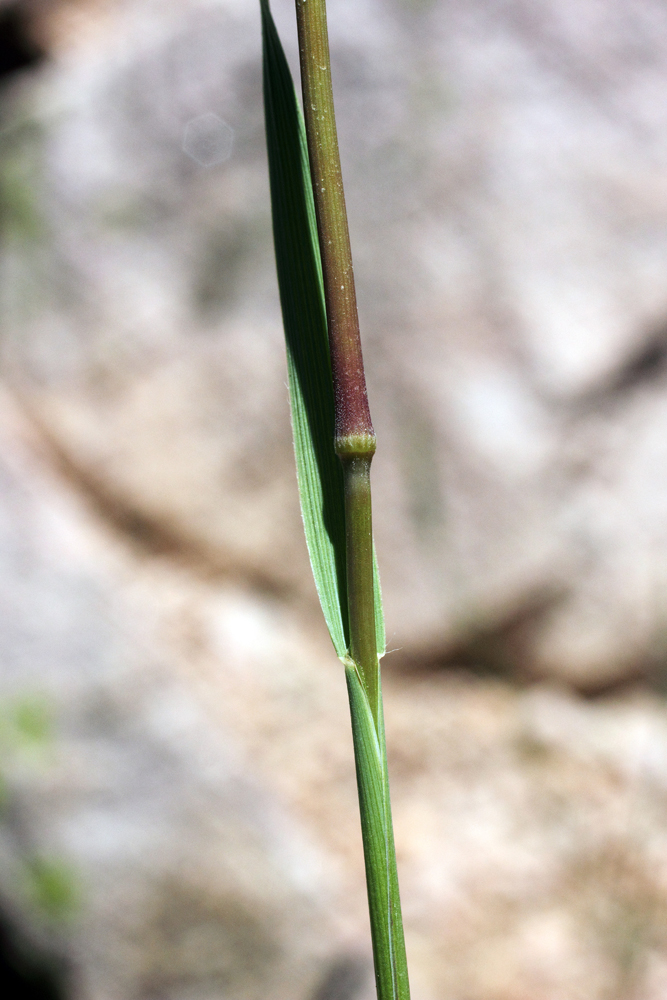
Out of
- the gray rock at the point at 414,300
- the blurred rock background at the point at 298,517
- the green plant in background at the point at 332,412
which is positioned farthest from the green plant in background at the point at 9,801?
the green plant in background at the point at 332,412

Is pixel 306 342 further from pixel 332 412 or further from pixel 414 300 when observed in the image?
pixel 414 300

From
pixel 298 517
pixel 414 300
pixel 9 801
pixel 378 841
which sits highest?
pixel 378 841

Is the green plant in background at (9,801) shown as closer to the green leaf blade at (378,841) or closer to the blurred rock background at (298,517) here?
the blurred rock background at (298,517)

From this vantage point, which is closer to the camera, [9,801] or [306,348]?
[306,348]

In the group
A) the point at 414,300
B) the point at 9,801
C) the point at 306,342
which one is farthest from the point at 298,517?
the point at 306,342

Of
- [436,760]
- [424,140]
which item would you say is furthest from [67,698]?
[424,140]

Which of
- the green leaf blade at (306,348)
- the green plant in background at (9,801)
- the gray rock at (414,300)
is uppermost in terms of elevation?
the green leaf blade at (306,348)

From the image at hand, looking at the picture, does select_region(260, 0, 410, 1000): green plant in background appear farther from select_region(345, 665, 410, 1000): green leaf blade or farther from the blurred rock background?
the blurred rock background
